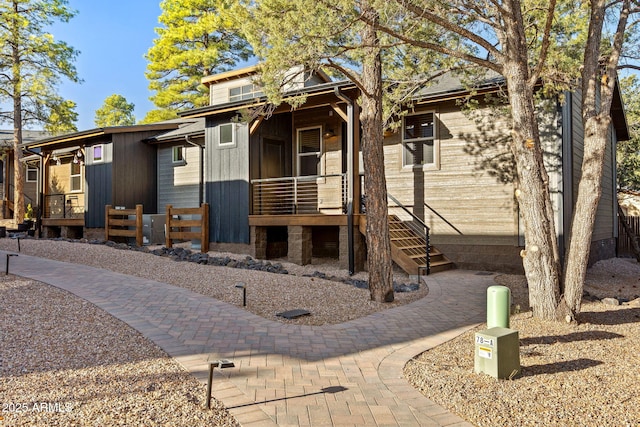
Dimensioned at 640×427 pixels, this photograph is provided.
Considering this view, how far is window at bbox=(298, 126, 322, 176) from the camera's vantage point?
12.9 metres

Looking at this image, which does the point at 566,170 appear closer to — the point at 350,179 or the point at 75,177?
the point at 350,179

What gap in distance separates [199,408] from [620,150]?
988 inches

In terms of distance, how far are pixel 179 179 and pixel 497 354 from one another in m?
14.4

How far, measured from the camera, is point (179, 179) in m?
16.4

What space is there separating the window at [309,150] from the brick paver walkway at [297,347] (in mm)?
6326

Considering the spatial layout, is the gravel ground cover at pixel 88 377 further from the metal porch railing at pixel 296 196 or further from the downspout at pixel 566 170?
the downspout at pixel 566 170

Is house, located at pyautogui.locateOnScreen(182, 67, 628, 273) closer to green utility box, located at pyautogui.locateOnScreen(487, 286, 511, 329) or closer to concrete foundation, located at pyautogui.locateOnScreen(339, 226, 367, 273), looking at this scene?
concrete foundation, located at pyautogui.locateOnScreen(339, 226, 367, 273)

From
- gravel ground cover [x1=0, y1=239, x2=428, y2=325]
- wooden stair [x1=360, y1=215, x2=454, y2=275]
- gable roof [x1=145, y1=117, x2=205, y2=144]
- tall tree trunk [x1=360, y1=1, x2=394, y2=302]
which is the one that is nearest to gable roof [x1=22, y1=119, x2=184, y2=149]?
gable roof [x1=145, y1=117, x2=205, y2=144]

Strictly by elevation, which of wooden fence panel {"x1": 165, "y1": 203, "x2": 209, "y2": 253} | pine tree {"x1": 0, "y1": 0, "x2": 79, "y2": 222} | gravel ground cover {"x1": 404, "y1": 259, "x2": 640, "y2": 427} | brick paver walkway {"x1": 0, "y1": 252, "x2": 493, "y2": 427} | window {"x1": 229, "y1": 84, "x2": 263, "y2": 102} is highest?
pine tree {"x1": 0, "y1": 0, "x2": 79, "y2": 222}

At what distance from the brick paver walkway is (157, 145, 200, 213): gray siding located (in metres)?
8.28

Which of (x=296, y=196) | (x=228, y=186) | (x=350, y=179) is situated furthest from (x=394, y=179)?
(x=228, y=186)

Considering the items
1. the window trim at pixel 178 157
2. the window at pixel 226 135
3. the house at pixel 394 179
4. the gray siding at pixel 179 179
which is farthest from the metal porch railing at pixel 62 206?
the window at pixel 226 135

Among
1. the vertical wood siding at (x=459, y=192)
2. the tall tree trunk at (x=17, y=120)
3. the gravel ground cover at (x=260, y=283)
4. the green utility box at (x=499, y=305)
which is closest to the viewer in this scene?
the green utility box at (x=499, y=305)

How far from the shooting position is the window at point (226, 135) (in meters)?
12.5
